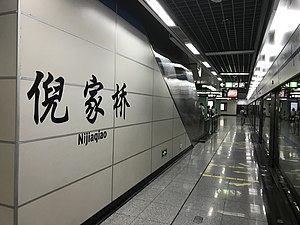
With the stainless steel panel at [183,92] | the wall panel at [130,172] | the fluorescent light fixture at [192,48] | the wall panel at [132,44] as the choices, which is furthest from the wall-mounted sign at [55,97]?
the fluorescent light fixture at [192,48]

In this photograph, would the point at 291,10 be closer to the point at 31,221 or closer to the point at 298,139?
the point at 298,139

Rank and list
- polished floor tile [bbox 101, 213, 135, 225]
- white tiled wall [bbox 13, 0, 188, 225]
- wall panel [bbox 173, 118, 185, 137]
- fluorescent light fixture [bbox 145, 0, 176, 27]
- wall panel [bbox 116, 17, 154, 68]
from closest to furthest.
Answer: white tiled wall [bbox 13, 0, 188, 225] < polished floor tile [bbox 101, 213, 135, 225] < fluorescent light fixture [bbox 145, 0, 176, 27] < wall panel [bbox 116, 17, 154, 68] < wall panel [bbox 173, 118, 185, 137]

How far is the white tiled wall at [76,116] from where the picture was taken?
1.85 m

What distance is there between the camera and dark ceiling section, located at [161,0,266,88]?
12.8ft

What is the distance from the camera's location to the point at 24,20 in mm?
1770

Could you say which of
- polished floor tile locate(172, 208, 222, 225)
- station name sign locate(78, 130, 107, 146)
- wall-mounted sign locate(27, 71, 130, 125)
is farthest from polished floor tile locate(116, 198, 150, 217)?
wall-mounted sign locate(27, 71, 130, 125)

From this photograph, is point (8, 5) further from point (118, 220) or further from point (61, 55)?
point (118, 220)

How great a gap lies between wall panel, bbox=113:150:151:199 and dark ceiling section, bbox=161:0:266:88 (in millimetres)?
2387

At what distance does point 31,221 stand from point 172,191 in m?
2.42

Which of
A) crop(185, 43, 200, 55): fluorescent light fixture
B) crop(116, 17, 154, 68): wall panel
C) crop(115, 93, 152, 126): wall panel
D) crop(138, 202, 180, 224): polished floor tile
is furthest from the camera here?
crop(185, 43, 200, 55): fluorescent light fixture

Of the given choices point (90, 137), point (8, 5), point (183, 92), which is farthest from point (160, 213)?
point (183, 92)

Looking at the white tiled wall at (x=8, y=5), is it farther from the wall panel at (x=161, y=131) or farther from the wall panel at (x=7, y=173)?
the wall panel at (x=161, y=131)

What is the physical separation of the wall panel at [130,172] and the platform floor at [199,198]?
222 mm

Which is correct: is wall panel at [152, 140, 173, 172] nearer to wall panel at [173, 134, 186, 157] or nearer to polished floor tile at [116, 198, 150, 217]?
wall panel at [173, 134, 186, 157]
